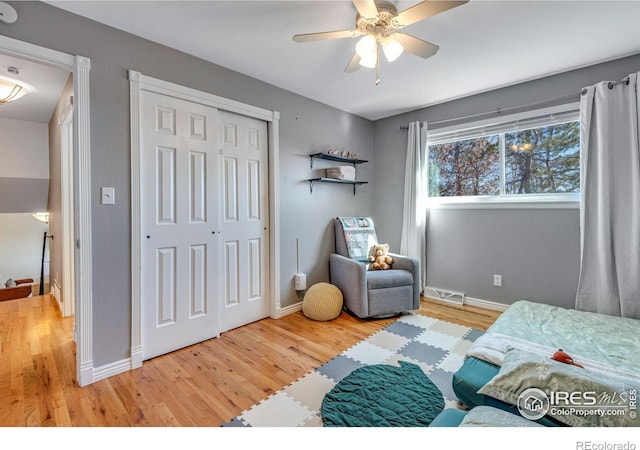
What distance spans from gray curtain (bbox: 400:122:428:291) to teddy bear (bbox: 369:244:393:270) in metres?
0.53

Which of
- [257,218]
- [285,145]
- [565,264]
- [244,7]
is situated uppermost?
[244,7]

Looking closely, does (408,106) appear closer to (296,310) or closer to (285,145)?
(285,145)

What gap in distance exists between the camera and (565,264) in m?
2.79

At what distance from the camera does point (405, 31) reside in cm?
210

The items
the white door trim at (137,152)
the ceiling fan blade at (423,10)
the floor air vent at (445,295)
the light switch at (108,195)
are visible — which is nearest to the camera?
the ceiling fan blade at (423,10)

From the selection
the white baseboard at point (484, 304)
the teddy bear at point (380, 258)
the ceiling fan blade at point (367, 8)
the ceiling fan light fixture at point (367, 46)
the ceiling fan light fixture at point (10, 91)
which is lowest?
the white baseboard at point (484, 304)

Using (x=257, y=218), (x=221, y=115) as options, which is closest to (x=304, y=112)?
(x=221, y=115)

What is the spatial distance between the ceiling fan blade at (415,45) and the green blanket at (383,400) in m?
2.12

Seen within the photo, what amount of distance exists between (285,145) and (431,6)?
1.90 m

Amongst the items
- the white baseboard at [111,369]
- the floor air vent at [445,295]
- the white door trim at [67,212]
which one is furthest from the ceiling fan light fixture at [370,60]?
the white door trim at [67,212]

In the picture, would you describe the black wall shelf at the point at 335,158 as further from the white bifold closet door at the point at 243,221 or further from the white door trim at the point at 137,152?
the white door trim at the point at 137,152

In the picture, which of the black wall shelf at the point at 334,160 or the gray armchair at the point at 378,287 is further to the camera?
the black wall shelf at the point at 334,160

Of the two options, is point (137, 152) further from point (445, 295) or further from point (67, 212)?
point (445, 295)

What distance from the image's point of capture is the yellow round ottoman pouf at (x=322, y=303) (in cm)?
295
